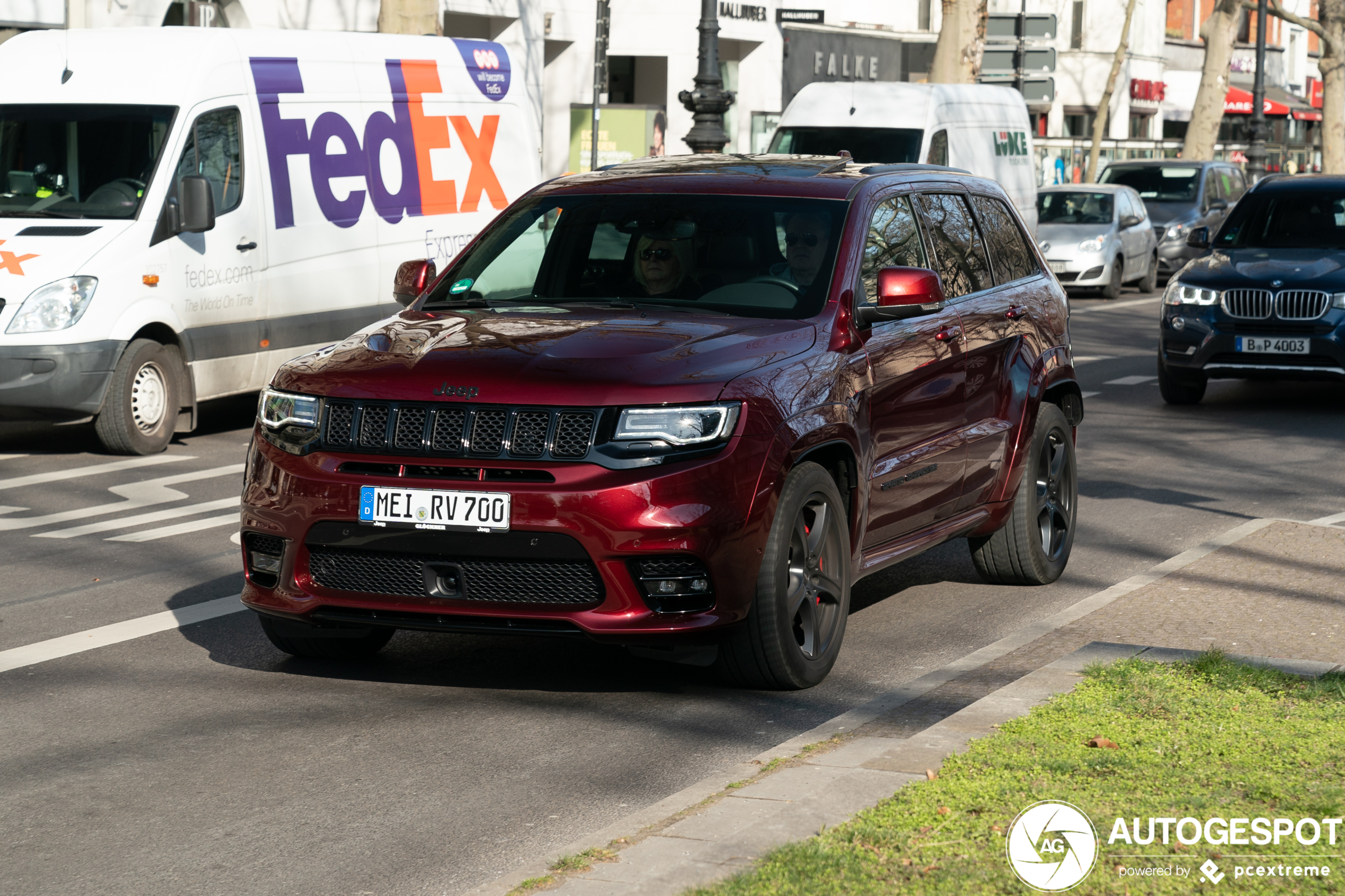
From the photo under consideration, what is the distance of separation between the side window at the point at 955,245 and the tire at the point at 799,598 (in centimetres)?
146

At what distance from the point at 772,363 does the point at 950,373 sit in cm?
139

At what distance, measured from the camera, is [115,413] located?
1198cm

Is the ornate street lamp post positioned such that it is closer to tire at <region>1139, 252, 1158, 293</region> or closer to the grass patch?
tire at <region>1139, 252, 1158, 293</region>

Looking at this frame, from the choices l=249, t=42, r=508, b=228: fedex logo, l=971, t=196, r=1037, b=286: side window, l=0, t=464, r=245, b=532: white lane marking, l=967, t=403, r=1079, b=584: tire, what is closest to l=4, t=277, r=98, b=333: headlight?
l=0, t=464, r=245, b=532: white lane marking

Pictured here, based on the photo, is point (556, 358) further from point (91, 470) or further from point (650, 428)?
point (91, 470)

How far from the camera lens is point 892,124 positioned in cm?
2167

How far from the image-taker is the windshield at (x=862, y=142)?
2148 cm

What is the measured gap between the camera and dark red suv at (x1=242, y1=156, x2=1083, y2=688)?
18.9 ft

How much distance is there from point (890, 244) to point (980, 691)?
1.78 metres

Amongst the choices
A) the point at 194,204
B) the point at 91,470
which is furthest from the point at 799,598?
the point at 194,204

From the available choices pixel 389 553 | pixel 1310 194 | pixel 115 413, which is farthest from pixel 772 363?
pixel 1310 194

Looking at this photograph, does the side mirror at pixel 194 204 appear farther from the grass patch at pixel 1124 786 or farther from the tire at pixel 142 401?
the grass patch at pixel 1124 786

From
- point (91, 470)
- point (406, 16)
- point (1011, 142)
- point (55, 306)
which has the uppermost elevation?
point (406, 16)

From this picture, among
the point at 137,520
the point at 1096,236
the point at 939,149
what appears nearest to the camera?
the point at 137,520
